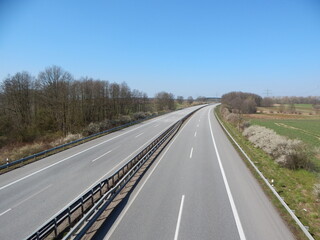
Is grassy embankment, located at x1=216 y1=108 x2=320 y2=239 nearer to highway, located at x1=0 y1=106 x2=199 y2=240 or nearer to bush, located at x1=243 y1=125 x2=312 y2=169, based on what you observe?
bush, located at x1=243 y1=125 x2=312 y2=169

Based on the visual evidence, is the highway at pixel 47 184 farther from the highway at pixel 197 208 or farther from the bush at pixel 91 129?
the bush at pixel 91 129

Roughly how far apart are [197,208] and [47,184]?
9.21 m

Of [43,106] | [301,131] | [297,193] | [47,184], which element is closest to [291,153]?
[297,193]

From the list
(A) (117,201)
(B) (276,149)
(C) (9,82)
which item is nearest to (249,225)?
(A) (117,201)

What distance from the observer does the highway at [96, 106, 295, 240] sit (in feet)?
24.1

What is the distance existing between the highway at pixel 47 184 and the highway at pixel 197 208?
3206 millimetres

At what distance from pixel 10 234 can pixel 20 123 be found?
30.9m

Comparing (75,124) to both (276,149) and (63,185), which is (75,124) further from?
(276,149)

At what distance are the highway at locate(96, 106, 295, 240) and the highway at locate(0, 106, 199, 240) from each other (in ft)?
10.5

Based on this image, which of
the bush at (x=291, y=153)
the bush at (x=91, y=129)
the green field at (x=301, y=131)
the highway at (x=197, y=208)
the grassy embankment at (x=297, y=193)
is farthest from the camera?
the bush at (x=91, y=129)

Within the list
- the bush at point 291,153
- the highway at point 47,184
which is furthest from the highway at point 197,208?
the bush at point 291,153

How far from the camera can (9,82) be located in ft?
109

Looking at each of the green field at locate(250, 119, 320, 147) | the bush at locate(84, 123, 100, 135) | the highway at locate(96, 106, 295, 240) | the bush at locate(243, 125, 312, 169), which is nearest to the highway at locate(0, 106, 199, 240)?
the highway at locate(96, 106, 295, 240)

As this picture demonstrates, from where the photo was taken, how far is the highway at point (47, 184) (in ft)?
27.9
